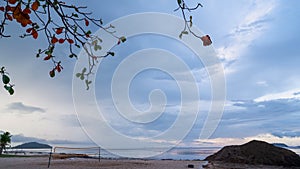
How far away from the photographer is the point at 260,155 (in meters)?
18.4

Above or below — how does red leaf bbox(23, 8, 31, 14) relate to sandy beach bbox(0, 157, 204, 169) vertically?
above

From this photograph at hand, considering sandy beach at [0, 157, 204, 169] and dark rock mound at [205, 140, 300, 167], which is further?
dark rock mound at [205, 140, 300, 167]

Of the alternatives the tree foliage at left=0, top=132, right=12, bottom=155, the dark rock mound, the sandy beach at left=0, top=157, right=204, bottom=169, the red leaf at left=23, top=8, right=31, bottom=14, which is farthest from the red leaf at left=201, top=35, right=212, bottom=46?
the tree foliage at left=0, top=132, right=12, bottom=155

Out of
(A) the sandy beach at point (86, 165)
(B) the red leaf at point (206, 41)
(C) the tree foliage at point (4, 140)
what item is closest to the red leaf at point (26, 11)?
(B) the red leaf at point (206, 41)

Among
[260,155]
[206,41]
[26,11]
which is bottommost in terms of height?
[260,155]

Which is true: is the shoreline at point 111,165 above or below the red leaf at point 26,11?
below

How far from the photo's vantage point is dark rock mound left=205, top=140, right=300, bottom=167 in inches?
691

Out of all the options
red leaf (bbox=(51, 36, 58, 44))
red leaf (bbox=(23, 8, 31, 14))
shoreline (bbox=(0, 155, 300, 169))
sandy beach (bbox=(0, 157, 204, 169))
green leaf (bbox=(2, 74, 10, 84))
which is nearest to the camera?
green leaf (bbox=(2, 74, 10, 84))

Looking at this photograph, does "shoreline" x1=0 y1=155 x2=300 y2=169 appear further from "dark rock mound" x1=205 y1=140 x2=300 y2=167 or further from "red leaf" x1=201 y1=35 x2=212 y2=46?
"red leaf" x1=201 y1=35 x2=212 y2=46

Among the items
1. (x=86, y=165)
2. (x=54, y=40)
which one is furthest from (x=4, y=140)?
(x=54, y=40)

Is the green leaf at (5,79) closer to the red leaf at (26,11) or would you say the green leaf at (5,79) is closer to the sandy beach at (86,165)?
the red leaf at (26,11)

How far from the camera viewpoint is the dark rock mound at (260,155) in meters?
17.6

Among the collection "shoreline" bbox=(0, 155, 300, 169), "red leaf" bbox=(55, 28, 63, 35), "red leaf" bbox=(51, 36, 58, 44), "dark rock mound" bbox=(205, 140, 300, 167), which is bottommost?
"shoreline" bbox=(0, 155, 300, 169)

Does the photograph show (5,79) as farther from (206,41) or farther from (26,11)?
(206,41)
